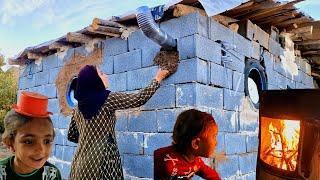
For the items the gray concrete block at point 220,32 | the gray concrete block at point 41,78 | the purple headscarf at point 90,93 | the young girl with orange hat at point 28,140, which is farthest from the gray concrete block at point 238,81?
the gray concrete block at point 41,78

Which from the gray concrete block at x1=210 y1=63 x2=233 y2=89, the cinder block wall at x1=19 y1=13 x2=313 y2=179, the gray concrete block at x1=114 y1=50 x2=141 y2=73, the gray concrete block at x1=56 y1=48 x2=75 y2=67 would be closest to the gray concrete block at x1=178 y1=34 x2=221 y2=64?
the cinder block wall at x1=19 y1=13 x2=313 y2=179

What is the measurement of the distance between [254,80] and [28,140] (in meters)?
4.00

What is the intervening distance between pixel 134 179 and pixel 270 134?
2470 mm

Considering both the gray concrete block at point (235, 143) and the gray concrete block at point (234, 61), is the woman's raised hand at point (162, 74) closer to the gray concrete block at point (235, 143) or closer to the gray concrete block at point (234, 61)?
the gray concrete block at point (234, 61)

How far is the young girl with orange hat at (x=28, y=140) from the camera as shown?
220 cm

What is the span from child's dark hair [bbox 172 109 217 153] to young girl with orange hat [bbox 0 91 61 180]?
81 centimetres

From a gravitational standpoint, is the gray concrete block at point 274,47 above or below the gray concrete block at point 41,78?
above

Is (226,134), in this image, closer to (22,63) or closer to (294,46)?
(294,46)

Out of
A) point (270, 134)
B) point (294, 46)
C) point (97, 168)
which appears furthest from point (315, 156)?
point (294, 46)

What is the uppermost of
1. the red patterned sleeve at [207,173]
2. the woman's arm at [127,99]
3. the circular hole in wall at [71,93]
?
the circular hole in wall at [71,93]

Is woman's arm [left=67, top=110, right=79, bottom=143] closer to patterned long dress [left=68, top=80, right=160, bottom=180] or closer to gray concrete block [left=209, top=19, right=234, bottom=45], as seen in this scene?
patterned long dress [left=68, top=80, right=160, bottom=180]

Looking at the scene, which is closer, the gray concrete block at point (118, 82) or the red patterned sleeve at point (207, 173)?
the red patterned sleeve at point (207, 173)

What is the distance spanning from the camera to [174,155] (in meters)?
2.43

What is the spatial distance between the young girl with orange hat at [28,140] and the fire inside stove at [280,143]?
1.39 meters
